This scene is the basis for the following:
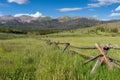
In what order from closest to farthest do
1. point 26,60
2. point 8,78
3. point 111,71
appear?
point 8,78
point 111,71
point 26,60

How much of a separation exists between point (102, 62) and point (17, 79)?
3.62m

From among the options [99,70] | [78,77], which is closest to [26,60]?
[99,70]

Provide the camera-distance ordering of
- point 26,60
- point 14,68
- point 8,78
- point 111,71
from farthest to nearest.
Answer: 1. point 26,60
2. point 14,68
3. point 111,71
4. point 8,78

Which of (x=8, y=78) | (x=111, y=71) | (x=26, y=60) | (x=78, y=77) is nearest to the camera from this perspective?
(x=78, y=77)

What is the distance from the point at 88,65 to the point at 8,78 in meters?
3.47

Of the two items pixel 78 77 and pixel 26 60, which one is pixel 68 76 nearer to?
pixel 78 77

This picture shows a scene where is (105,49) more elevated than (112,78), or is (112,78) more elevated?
(105,49)

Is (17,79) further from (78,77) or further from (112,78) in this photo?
A: (112,78)

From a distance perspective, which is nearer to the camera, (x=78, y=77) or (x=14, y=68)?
(x=78, y=77)

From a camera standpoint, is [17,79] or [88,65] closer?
[17,79]

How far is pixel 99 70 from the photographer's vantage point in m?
9.04

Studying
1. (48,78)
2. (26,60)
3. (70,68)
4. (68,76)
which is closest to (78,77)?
(68,76)

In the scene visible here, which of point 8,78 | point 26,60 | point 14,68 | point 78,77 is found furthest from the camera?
point 26,60

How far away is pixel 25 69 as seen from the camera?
960 centimetres
